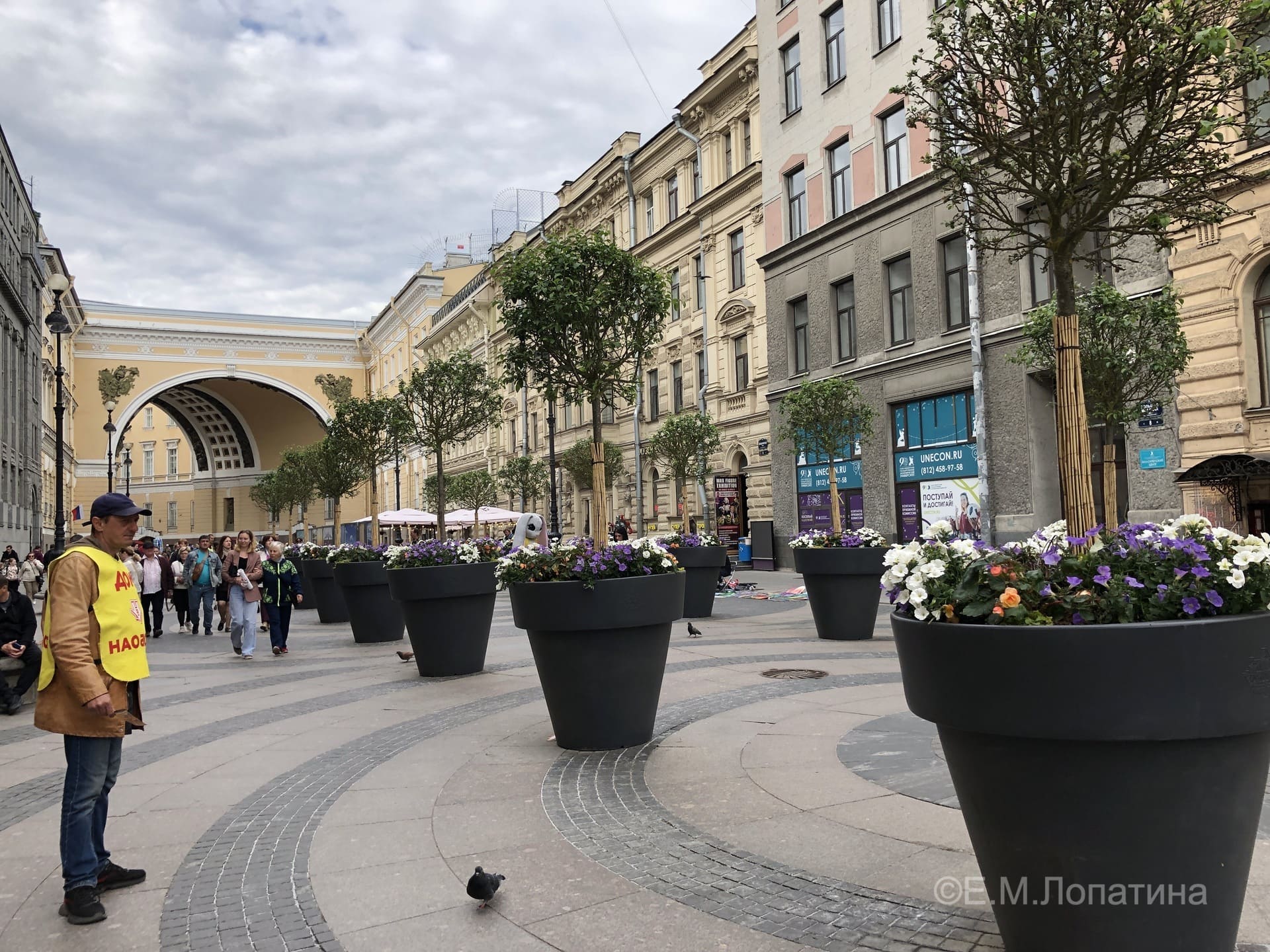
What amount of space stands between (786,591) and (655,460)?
15.6 metres

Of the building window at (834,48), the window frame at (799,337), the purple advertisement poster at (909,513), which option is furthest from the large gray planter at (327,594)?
the building window at (834,48)

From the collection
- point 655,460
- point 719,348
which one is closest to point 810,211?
point 719,348

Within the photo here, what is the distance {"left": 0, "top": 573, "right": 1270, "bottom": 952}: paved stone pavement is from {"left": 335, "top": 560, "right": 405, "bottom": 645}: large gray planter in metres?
5.15

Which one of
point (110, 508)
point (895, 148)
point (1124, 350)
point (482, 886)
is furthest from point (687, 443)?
point (482, 886)

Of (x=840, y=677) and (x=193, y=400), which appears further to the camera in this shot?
(x=193, y=400)

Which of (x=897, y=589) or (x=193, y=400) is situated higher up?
(x=193, y=400)

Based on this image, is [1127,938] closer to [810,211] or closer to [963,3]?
[963,3]

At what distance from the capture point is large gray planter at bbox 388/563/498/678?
9.59m

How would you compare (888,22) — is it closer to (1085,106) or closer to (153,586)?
(153,586)

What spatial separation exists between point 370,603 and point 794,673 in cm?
670

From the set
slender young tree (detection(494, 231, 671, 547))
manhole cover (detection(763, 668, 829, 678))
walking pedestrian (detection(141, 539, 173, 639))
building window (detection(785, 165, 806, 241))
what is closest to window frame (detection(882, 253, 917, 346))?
building window (detection(785, 165, 806, 241))

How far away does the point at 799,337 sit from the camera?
92.5ft

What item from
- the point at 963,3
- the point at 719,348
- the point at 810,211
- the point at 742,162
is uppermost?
the point at 742,162

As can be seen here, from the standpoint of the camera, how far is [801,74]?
27.3 m
